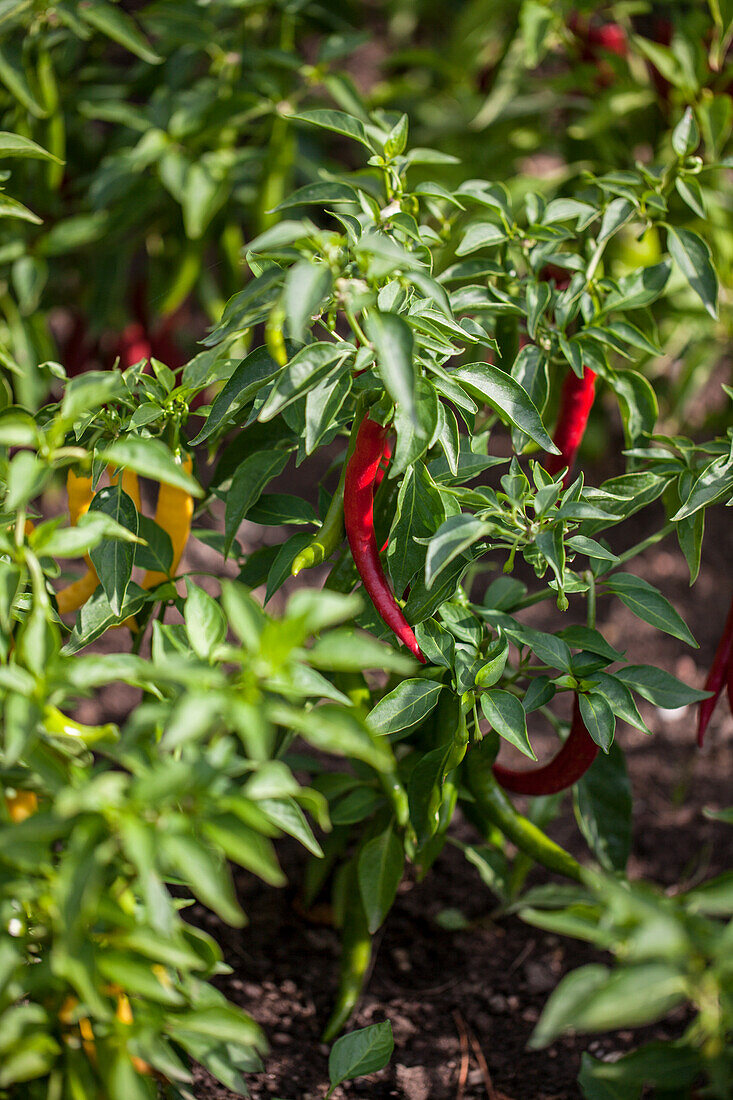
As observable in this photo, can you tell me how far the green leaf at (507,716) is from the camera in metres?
1.07

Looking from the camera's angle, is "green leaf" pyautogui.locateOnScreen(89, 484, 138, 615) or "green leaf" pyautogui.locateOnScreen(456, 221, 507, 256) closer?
"green leaf" pyautogui.locateOnScreen(89, 484, 138, 615)

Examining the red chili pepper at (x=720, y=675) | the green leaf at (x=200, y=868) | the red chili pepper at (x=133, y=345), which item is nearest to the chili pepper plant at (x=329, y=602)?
the green leaf at (x=200, y=868)

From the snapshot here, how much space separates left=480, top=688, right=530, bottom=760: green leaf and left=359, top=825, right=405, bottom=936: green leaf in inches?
13.9

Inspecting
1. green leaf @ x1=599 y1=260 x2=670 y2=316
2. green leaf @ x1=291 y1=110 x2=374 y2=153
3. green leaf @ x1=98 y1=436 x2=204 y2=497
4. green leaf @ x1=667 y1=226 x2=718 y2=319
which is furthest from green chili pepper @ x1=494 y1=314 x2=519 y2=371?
green leaf @ x1=98 y1=436 x2=204 y2=497

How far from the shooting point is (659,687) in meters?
1.14

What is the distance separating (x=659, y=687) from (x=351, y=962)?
0.66 meters

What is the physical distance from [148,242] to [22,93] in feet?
2.10

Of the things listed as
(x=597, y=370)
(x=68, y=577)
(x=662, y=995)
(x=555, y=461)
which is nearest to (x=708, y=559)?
(x=555, y=461)

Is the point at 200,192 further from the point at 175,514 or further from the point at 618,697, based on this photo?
the point at 618,697

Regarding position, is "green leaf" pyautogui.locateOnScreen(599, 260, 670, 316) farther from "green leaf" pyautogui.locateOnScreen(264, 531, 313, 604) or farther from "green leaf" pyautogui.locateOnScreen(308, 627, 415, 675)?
"green leaf" pyautogui.locateOnScreen(308, 627, 415, 675)

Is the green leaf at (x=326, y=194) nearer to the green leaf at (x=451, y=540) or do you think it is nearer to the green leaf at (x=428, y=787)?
the green leaf at (x=451, y=540)

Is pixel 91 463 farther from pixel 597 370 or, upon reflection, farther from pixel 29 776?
pixel 597 370

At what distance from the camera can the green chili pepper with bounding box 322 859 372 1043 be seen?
55.0 inches

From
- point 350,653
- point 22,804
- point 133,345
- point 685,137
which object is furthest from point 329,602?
point 133,345
